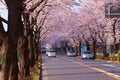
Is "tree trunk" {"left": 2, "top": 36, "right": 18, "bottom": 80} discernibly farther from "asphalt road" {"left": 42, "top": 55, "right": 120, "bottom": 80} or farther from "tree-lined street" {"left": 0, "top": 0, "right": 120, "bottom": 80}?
"asphalt road" {"left": 42, "top": 55, "right": 120, "bottom": 80}

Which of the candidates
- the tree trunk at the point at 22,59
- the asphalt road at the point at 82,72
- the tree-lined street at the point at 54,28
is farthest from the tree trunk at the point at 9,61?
the asphalt road at the point at 82,72

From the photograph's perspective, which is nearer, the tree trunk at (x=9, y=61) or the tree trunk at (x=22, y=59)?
the tree trunk at (x=9, y=61)

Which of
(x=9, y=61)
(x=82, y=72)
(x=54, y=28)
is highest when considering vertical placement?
(x=54, y=28)

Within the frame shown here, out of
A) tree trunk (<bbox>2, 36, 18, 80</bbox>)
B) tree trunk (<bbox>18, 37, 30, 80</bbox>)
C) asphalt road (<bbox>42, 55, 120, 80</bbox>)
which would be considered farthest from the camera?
asphalt road (<bbox>42, 55, 120, 80</bbox>)

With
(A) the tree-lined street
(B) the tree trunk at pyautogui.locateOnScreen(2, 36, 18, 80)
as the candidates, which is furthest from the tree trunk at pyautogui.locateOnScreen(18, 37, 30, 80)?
(B) the tree trunk at pyautogui.locateOnScreen(2, 36, 18, 80)

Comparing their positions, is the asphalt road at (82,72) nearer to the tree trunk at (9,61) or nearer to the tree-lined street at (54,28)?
the tree-lined street at (54,28)

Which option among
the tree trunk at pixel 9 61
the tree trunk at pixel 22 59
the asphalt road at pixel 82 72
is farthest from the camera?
the asphalt road at pixel 82 72

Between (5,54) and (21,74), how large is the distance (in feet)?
22.7

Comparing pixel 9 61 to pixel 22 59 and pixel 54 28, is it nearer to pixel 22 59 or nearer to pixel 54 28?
pixel 22 59

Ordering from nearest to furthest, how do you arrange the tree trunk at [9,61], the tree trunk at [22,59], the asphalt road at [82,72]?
the tree trunk at [9,61]
the tree trunk at [22,59]
the asphalt road at [82,72]

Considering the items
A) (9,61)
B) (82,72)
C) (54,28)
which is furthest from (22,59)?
(54,28)

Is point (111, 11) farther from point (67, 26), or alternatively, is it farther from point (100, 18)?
point (67, 26)

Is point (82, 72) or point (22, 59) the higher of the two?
point (22, 59)

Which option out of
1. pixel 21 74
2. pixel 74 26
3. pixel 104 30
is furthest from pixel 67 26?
pixel 21 74
